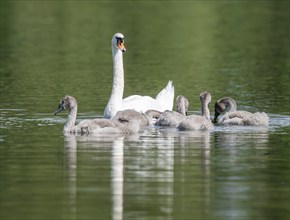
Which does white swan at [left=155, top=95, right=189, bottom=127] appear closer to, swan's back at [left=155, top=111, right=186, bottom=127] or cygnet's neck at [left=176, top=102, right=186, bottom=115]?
swan's back at [left=155, top=111, right=186, bottom=127]

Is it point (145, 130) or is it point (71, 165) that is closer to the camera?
point (71, 165)

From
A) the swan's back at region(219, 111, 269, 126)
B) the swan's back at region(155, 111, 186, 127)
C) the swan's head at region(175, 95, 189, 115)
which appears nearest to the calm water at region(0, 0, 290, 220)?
the swan's back at region(219, 111, 269, 126)

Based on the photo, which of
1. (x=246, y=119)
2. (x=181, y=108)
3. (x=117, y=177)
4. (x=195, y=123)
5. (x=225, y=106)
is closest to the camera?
(x=117, y=177)

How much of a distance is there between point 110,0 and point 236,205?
4963 centimetres

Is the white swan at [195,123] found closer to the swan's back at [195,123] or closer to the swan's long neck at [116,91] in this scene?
the swan's back at [195,123]

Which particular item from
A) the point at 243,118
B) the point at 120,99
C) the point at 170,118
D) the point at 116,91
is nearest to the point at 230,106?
the point at 243,118

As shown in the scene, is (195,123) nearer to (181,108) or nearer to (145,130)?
(145,130)

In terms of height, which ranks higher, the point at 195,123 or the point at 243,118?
the point at 243,118

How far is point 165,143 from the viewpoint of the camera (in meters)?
18.8

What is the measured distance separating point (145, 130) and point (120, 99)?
77.0 inches

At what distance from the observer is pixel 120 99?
2250 cm

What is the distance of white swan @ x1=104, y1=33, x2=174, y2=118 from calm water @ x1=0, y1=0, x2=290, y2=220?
60 centimetres

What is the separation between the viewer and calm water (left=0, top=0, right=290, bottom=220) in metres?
14.1

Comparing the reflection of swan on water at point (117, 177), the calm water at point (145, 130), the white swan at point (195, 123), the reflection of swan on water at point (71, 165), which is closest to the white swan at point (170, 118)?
the white swan at point (195, 123)
